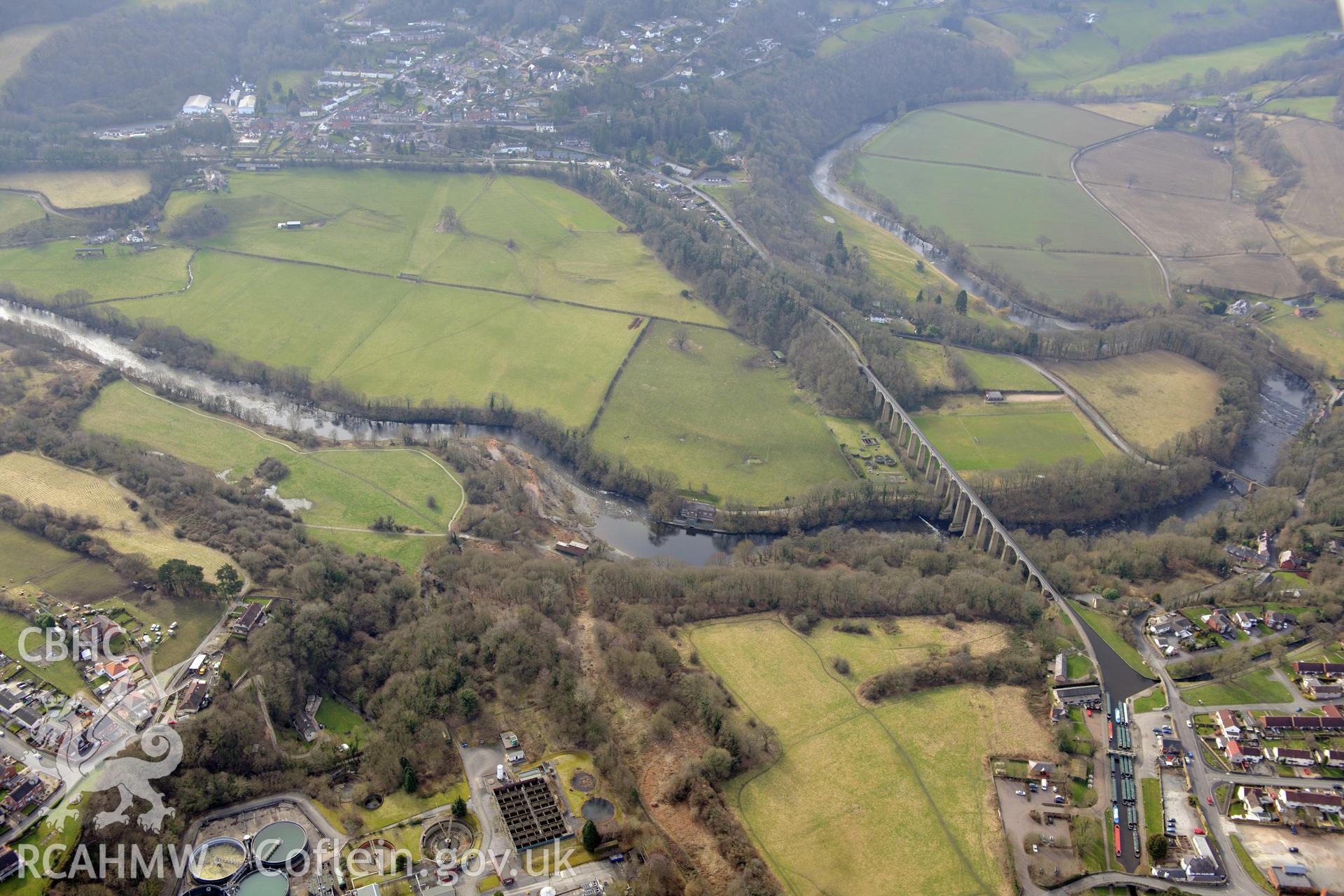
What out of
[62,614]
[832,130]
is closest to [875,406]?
[62,614]

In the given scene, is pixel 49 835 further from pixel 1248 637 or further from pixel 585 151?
pixel 585 151

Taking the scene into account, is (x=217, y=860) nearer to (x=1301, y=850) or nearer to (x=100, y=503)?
(x=100, y=503)

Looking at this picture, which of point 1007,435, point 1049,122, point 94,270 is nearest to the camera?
point 1007,435

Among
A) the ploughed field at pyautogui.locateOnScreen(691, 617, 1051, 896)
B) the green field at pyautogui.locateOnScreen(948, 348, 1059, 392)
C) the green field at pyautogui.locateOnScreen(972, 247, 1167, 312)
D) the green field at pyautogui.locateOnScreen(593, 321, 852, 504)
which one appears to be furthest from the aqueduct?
the green field at pyautogui.locateOnScreen(972, 247, 1167, 312)

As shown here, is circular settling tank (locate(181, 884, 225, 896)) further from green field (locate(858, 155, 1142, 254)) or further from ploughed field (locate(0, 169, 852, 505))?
green field (locate(858, 155, 1142, 254))

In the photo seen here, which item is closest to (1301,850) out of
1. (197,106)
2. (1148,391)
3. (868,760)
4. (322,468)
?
(868,760)

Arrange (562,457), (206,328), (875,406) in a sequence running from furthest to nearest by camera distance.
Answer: (206,328) < (875,406) < (562,457)
